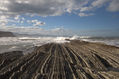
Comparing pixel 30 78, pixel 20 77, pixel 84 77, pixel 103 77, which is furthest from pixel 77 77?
pixel 20 77

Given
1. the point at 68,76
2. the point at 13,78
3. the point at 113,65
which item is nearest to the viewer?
the point at 13,78

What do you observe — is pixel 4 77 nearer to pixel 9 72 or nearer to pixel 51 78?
pixel 9 72

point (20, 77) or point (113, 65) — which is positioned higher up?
point (20, 77)

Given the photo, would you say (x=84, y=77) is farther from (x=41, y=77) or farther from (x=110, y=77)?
(x=41, y=77)

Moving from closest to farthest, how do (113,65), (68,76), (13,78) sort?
(13,78), (68,76), (113,65)

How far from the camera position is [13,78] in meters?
5.43

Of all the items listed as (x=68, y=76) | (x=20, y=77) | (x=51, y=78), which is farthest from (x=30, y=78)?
(x=68, y=76)

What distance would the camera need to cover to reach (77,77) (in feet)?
18.6

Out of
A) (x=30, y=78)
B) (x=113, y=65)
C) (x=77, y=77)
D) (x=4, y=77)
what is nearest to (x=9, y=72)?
(x=4, y=77)

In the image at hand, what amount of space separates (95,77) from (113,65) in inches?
141

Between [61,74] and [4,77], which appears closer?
[4,77]

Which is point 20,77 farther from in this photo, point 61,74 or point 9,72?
point 61,74

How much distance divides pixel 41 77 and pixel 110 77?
3418 millimetres

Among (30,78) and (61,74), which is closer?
(30,78)
